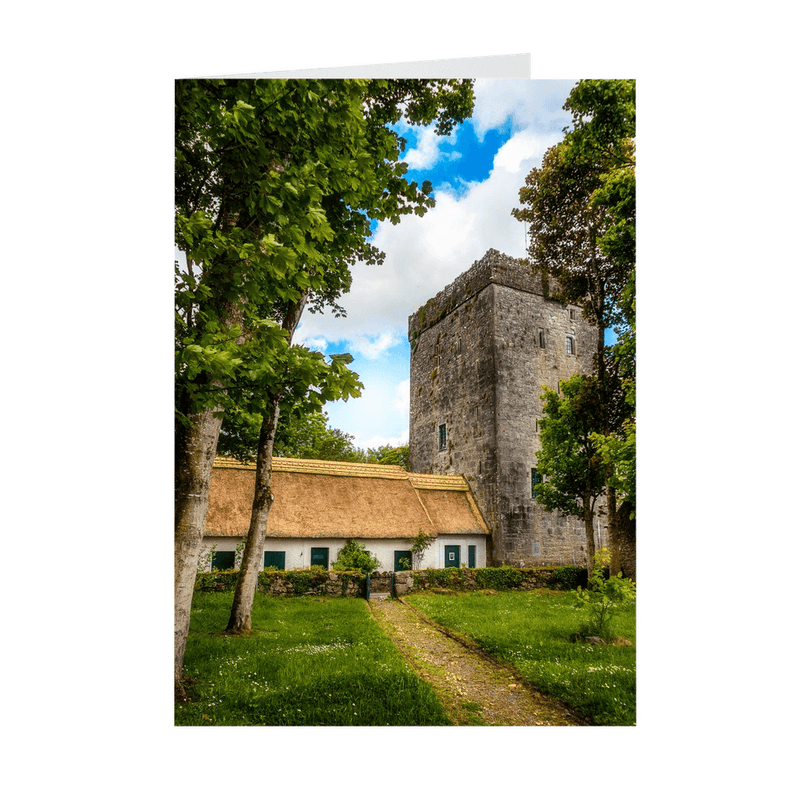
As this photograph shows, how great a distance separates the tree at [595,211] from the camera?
456 cm

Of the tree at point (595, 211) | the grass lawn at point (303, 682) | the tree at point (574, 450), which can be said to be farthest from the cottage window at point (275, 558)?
the tree at point (595, 211)

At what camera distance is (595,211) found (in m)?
5.81

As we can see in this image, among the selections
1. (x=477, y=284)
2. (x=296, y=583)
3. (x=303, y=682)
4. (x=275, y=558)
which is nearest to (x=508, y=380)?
(x=477, y=284)

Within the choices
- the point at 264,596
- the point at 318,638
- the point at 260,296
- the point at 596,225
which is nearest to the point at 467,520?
the point at 264,596

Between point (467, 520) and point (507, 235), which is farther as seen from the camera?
point (467, 520)

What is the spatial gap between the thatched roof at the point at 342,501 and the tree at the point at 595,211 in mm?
7625

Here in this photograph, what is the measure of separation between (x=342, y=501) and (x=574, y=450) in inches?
260

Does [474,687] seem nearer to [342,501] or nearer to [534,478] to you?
[342,501]

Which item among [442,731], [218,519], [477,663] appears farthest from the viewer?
[218,519]

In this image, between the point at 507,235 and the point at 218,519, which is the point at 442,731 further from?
the point at 218,519

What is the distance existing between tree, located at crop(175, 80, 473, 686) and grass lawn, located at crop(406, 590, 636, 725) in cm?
314

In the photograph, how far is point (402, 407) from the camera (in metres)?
6.12
